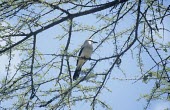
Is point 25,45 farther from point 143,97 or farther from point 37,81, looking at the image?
point 143,97

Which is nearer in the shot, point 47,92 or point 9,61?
point 9,61

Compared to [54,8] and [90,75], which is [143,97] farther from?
[54,8]

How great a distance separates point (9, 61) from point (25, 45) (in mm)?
611

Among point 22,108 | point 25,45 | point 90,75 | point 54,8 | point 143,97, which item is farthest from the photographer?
point 143,97

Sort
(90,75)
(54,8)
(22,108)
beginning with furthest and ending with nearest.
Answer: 1. (22,108)
2. (90,75)
3. (54,8)

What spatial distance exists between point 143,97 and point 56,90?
5.81ft

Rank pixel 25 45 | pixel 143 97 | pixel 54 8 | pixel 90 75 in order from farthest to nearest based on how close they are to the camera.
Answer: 1. pixel 143 97
2. pixel 25 45
3. pixel 90 75
4. pixel 54 8

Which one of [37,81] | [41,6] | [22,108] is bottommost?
[22,108]

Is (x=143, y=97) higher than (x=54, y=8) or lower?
higher

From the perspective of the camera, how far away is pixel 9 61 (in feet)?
13.6

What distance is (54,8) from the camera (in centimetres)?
358

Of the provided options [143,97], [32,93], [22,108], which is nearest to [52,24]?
[32,93]

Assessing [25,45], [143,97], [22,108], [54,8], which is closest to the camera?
[54,8]

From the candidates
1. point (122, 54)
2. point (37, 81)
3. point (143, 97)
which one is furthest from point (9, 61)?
point (143, 97)
